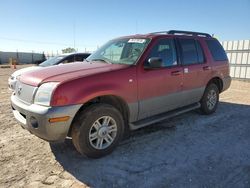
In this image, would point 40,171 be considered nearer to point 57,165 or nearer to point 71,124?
point 57,165

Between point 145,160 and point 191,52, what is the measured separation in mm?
2890

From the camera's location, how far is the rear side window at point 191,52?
5352 mm

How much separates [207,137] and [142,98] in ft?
5.07

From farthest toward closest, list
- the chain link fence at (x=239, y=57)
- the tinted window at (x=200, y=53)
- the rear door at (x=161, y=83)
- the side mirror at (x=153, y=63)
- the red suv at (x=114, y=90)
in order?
the chain link fence at (x=239, y=57) → the tinted window at (x=200, y=53) → the rear door at (x=161, y=83) → the side mirror at (x=153, y=63) → the red suv at (x=114, y=90)

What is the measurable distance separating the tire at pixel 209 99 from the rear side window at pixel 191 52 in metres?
0.82

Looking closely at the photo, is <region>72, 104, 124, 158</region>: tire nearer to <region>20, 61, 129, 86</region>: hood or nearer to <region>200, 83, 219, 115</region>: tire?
<region>20, 61, 129, 86</region>: hood

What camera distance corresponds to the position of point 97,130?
3867 mm

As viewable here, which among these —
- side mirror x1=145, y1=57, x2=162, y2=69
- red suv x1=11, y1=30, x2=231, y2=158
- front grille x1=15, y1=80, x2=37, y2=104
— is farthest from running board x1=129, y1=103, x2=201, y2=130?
front grille x1=15, y1=80, x2=37, y2=104

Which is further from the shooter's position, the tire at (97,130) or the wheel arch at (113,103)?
the wheel arch at (113,103)

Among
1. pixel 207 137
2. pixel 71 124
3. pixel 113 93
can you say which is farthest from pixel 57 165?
pixel 207 137

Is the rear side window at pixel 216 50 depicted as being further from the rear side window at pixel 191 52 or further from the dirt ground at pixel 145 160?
the dirt ground at pixel 145 160

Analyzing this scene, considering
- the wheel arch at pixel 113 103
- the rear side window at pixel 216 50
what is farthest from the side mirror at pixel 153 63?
the rear side window at pixel 216 50

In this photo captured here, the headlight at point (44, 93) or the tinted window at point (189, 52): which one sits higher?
the tinted window at point (189, 52)

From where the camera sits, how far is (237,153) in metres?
4.11
